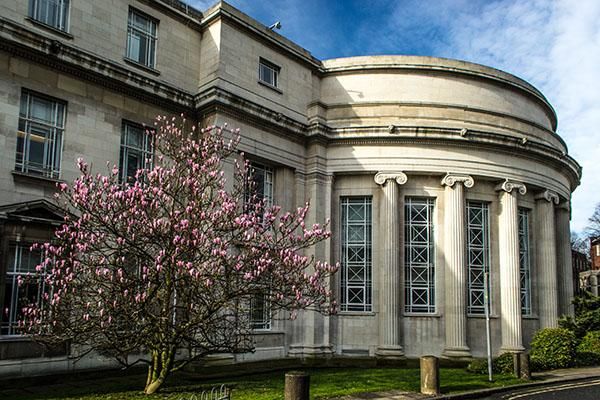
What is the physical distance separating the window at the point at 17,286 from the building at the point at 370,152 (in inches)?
126

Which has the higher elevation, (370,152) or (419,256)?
(370,152)

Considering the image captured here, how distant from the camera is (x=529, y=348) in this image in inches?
875

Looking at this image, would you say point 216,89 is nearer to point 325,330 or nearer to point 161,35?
point 161,35

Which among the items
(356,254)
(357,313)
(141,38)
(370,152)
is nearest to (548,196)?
(370,152)

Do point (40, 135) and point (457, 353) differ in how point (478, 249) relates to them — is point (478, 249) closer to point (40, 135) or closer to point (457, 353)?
point (457, 353)

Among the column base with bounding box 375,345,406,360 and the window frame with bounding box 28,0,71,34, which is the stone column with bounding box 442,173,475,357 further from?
the window frame with bounding box 28,0,71,34

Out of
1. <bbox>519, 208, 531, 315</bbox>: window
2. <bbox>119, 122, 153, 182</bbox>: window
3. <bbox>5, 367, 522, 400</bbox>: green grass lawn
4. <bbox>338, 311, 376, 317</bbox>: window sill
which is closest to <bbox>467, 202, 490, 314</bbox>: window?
<bbox>519, 208, 531, 315</bbox>: window

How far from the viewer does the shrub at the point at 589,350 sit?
20031 millimetres

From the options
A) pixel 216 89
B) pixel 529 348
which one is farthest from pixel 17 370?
pixel 529 348

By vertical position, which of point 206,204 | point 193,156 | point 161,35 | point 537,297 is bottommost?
point 537,297

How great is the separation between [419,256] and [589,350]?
715 cm

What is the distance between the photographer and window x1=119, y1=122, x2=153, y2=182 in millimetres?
17141

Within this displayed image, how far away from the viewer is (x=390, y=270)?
20.7m

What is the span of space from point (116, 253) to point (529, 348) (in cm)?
1762
